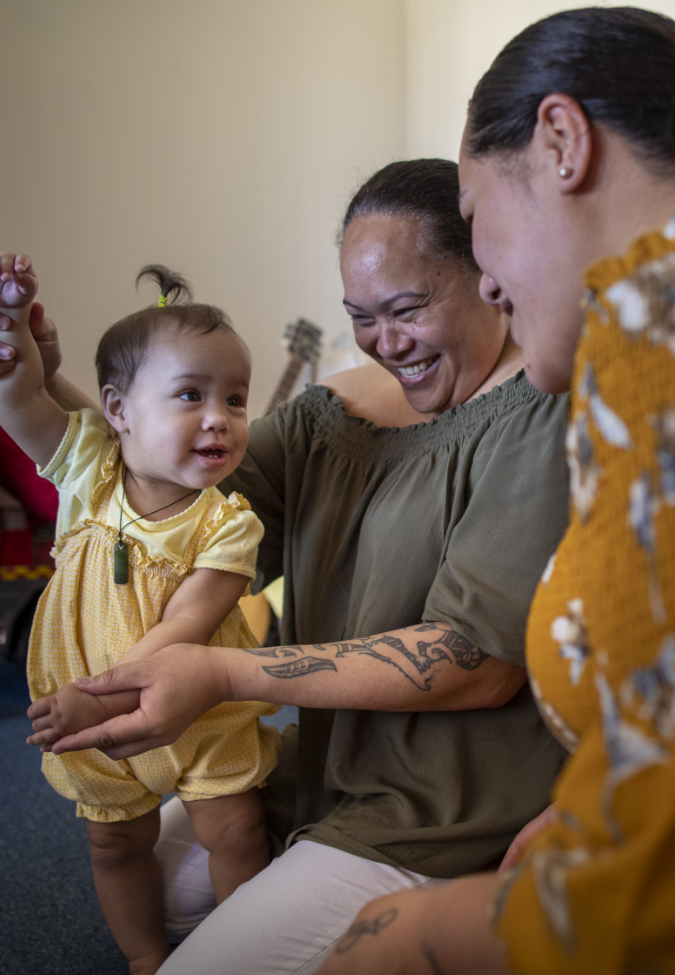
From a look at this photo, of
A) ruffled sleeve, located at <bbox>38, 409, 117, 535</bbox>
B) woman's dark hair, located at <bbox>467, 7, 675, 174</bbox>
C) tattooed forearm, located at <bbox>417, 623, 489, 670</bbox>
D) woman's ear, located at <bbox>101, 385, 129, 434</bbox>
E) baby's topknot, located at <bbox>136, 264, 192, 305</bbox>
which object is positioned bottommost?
tattooed forearm, located at <bbox>417, 623, 489, 670</bbox>

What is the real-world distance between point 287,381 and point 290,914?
2.39 m

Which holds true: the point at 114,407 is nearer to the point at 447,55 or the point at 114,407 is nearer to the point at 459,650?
the point at 459,650

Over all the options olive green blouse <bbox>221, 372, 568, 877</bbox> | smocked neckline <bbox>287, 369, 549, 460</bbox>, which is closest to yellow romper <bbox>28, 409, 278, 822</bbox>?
olive green blouse <bbox>221, 372, 568, 877</bbox>

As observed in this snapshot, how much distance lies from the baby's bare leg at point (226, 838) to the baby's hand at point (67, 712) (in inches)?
12.1

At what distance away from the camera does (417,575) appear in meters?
1.08

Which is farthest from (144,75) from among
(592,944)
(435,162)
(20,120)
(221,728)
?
(592,944)

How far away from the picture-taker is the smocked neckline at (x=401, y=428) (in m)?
1.11

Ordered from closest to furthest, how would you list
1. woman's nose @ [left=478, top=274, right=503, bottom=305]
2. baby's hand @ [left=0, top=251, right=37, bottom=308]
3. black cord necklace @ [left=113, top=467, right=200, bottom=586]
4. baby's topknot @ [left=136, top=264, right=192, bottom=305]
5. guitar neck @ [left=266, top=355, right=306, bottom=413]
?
woman's nose @ [left=478, top=274, right=503, bottom=305] → baby's hand @ [left=0, top=251, right=37, bottom=308] → black cord necklace @ [left=113, top=467, right=200, bottom=586] → baby's topknot @ [left=136, top=264, right=192, bottom=305] → guitar neck @ [left=266, top=355, right=306, bottom=413]

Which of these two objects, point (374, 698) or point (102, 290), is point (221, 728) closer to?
point (374, 698)

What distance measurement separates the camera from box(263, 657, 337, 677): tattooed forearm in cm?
92

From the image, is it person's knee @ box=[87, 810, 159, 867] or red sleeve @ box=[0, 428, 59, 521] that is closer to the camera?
person's knee @ box=[87, 810, 159, 867]

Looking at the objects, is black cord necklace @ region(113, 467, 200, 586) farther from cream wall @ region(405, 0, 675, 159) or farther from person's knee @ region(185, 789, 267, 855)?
cream wall @ region(405, 0, 675, 159)

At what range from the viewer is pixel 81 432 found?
42.6 inches

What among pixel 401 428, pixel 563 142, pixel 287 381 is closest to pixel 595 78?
pixel 563 142
